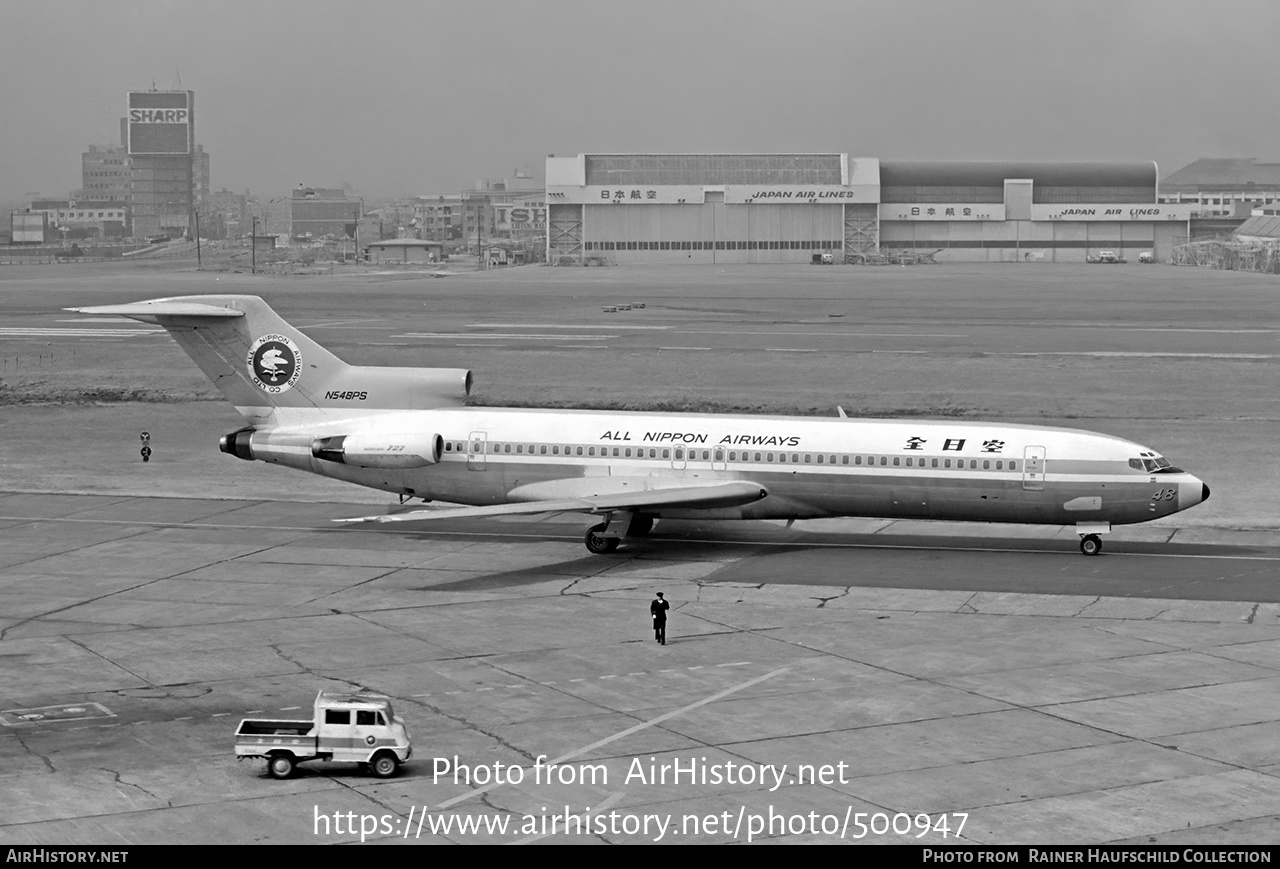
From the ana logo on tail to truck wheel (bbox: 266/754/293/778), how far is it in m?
22.3

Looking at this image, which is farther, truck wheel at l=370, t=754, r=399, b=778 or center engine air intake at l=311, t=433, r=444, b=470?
center engine air intake at l=311, t=433, r=444, b=470

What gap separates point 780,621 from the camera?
3391 centimetres

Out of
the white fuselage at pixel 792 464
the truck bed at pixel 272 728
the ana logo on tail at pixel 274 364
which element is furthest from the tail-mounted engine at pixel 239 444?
the truck bed at pixel 272 728

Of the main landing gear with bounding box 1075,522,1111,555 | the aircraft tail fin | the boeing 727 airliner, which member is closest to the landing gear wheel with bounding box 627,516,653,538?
the boeing 727 airliner

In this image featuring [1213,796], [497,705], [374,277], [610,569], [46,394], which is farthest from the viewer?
[374,277]

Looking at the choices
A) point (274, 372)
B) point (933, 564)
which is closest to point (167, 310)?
point (274, 372)

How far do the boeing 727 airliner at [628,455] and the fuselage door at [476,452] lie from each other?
1.5 inches

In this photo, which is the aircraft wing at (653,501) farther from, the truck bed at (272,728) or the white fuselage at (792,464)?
the truck bed at (272,728)

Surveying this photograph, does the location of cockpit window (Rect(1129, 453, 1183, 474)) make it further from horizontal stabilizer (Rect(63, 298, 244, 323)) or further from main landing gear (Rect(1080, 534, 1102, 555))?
horizontal stabilizer (Rect(63, 298, 244, 323))

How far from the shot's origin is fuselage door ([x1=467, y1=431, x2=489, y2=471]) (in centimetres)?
4259
